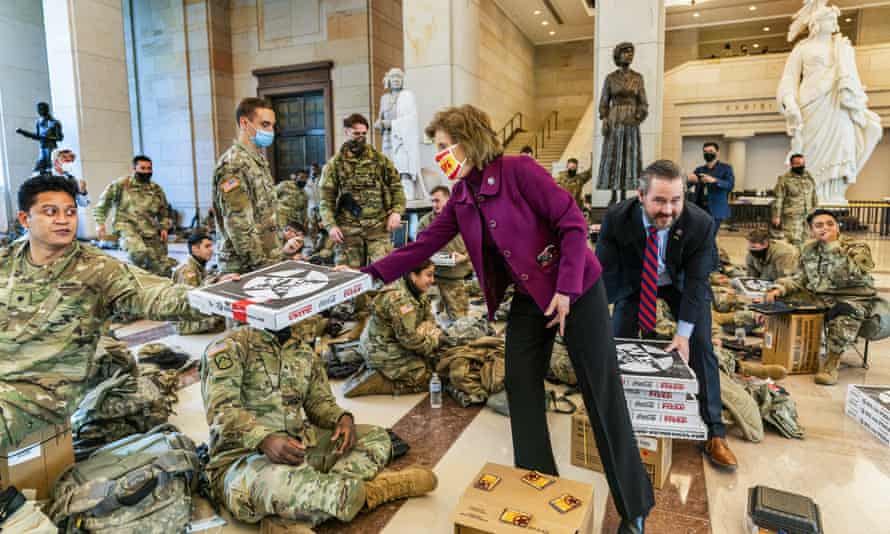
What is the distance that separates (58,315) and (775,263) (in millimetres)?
5426

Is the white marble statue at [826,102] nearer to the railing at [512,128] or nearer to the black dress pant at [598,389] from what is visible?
the railing at [512,128]

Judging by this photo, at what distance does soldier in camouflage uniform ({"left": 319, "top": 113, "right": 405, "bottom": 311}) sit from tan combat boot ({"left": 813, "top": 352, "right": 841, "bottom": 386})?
10.2 ft

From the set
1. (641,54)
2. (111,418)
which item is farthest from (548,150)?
(111,418)

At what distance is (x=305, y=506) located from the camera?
1.91 meters

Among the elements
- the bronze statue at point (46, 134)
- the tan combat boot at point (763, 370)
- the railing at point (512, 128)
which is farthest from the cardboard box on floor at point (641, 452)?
the railing at point (512, 128)

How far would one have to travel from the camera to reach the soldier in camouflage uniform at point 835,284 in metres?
3.58

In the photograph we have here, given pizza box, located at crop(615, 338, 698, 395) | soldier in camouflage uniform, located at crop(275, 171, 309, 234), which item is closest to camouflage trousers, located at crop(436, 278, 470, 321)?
pizza box, located at crop(615, 338, 698, 395)

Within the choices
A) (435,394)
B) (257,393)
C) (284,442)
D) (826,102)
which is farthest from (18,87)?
(826,102)

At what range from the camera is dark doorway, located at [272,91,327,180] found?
13.3 m

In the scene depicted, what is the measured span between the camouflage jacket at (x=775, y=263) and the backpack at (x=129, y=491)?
16.0ft

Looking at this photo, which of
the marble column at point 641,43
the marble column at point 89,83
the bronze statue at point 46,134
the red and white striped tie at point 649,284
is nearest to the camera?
the red and white striped tie at point 649,284

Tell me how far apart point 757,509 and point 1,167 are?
14110 mm

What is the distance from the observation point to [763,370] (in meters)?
3.61

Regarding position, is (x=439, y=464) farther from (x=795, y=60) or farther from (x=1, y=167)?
(x=1, y=167)
